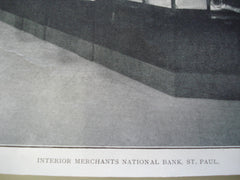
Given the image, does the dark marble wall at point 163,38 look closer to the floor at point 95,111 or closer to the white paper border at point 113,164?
the floor at point 95,111

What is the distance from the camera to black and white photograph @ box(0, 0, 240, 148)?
90cm

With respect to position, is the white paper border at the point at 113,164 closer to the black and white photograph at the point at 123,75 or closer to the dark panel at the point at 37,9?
the black and white photograph at the point at 123,75

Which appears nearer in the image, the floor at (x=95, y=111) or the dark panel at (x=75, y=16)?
the floor at (x=95, y=111)

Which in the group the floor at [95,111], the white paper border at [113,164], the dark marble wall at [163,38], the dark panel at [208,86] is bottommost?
the white paper border at [113,164]

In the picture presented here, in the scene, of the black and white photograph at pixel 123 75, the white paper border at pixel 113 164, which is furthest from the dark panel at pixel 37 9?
the white paper border at pixel 113 164

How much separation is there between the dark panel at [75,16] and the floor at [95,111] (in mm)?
140

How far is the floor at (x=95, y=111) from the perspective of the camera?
2.92ft

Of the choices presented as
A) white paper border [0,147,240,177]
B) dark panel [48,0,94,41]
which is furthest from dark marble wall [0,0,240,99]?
white paper border [0,147,240,177]

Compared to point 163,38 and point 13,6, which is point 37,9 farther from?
point 163,38

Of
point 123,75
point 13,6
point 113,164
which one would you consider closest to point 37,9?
point 13,6

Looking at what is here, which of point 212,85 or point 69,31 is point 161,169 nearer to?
point 212,85

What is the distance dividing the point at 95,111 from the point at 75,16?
421 millimetres

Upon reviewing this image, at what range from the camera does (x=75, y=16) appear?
102 centimetres

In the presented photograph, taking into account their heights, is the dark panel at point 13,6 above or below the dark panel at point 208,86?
above
